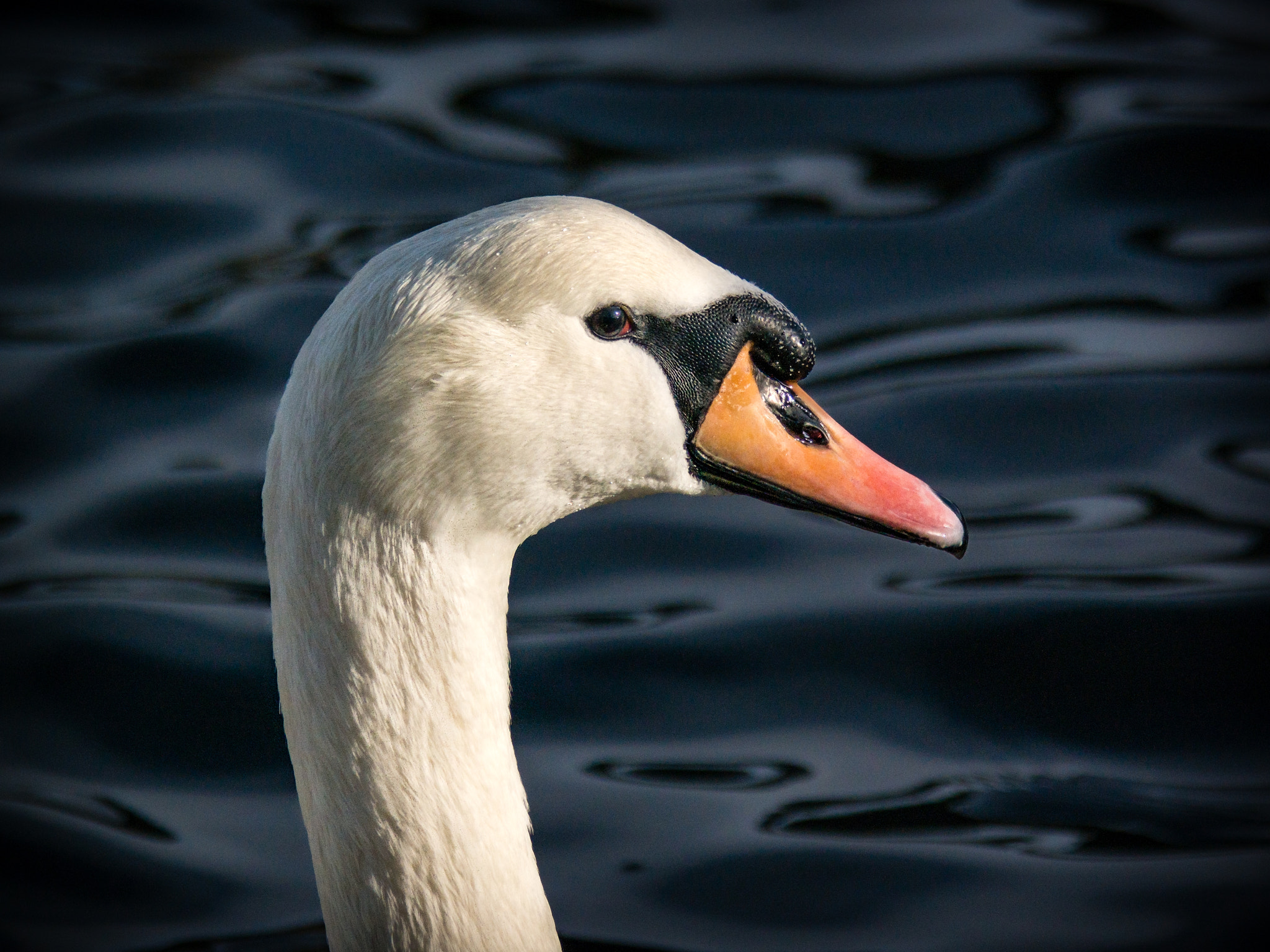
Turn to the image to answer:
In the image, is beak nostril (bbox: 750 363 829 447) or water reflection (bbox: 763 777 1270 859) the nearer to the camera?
beak nostril (bbox: 750 363 829 447)

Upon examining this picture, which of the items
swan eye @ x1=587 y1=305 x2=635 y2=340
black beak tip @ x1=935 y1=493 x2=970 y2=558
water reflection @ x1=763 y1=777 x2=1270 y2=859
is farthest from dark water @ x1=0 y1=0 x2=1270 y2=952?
swan eye @ x1=587 y1=305 x2=635 y2=340

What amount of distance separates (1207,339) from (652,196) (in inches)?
101

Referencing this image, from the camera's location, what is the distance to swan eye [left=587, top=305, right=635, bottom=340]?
2654 mm

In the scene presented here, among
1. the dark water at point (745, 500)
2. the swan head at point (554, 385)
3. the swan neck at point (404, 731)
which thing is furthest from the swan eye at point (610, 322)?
the dark water at point (745, 500)

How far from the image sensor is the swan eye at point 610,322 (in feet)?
8.71

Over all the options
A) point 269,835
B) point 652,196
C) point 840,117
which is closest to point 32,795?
point 269,835

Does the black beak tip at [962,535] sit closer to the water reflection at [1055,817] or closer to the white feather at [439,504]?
the white feather at [439,504]

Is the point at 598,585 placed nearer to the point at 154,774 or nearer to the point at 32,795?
the point at 154,774

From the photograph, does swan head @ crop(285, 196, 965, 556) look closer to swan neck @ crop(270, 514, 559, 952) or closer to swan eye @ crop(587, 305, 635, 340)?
swan eye @ crop(587, 305, 635, 340)

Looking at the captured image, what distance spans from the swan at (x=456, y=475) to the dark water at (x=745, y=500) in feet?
3.49

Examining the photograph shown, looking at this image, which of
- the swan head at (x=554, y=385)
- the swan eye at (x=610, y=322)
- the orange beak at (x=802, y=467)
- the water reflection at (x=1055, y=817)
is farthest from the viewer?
the water reflection at (x=1055, y=817)

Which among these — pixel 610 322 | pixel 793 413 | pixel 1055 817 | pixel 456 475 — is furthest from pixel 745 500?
pixel 456 475

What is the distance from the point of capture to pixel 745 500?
208 inches

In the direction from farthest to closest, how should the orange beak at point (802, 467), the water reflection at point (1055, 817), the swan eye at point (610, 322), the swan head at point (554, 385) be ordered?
the water reflection at point (1055, 817), the orange beak at point (802, 467), the swan eye at point (610, 322), the swan head at point (554, 385)
